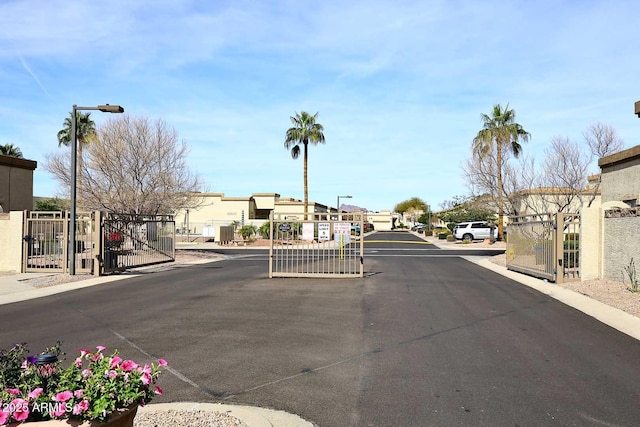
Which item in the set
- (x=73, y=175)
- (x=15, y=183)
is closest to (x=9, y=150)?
(x=15, y=183)

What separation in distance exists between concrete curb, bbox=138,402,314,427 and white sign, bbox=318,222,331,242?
1262 centimetres

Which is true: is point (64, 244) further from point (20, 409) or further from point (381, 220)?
point (381, 220)

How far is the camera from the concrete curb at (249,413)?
5.23 m

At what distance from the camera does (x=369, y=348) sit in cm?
838

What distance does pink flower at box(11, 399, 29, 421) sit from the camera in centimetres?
360

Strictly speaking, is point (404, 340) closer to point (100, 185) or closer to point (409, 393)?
point (409, 393)

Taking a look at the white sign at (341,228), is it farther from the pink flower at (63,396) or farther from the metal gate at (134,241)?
the pink flower at (63,396)

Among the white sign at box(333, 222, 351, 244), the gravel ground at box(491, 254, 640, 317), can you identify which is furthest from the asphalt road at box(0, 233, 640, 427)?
the white sign at box(333, 222, 351, 244)

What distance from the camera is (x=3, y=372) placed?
4.04 meters

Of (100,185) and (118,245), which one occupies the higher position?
(100,185)

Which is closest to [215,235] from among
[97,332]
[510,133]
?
[510,133]

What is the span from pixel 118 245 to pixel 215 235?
101 ft

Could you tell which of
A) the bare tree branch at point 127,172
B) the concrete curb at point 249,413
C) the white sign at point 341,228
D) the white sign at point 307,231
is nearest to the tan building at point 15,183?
the bare tree branch at point 127,172

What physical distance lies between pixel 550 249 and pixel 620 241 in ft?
8.80
